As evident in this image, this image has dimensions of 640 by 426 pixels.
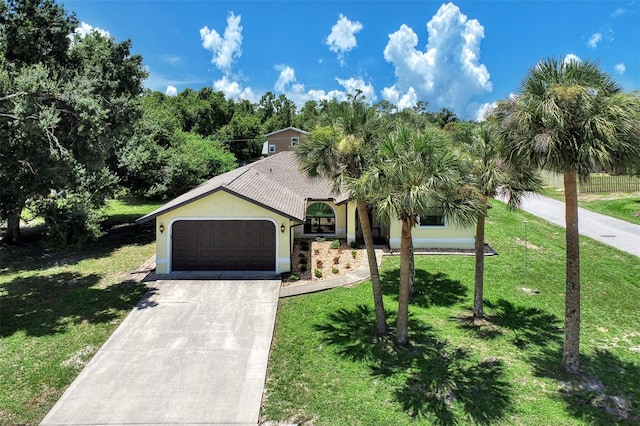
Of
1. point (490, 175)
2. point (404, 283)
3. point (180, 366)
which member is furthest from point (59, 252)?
point (490, 175)

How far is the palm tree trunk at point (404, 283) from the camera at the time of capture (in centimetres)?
999

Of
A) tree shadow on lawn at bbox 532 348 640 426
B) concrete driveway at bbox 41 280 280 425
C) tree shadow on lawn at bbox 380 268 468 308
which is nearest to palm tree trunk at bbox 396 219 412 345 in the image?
tree shadow on lawn at bbox 380 268 468 308

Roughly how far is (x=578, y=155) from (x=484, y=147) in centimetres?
337

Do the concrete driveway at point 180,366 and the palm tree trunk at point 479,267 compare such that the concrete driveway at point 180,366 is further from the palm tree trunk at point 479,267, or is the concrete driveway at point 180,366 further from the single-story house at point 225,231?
the palm tree trunk at point 479,267

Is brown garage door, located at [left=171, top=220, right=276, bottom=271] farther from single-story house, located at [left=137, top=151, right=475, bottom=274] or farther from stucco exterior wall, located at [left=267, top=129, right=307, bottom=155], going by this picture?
stucco exterior wall, located at [left=267, top=129, right=307, bottom=155]

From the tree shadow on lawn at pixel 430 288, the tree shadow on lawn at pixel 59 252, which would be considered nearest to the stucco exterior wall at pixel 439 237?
the tree shadow on lawn at pixel 430 288

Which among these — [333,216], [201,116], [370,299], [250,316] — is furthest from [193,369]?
[201,116]

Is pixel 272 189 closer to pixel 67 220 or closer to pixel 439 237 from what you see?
pixel 439 237

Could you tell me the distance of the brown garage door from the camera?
17.0 m

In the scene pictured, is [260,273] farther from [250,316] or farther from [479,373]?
[479,373]

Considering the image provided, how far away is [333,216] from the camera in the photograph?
73.2 ft

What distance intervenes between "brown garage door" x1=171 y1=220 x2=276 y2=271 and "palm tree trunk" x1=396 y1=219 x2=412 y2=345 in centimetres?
783

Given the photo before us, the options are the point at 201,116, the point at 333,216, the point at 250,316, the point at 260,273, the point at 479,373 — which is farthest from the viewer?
the point at 201,116

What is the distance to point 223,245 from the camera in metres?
17.1
